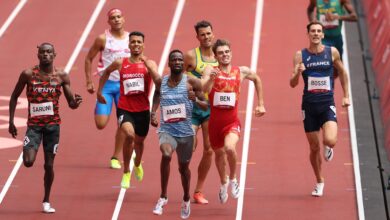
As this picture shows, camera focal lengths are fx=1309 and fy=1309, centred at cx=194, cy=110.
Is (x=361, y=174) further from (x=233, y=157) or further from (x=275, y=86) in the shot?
(x=275, y=86)

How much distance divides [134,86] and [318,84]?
2291 mm

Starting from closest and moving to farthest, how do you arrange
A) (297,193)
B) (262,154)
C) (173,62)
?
(173,62) < (297,193) < (262,154)

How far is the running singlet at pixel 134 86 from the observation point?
52.9ft

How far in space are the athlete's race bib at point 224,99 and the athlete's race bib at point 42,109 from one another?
197cm

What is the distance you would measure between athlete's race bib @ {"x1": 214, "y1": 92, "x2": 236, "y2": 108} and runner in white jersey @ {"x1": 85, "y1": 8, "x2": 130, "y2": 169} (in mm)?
2213

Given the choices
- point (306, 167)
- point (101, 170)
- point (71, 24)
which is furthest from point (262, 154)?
point (71, 24)

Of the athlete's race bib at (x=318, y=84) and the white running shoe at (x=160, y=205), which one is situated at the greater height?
the athlete's race bib at (x=318, y=84)

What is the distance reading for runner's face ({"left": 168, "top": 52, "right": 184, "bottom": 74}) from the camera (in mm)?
15305

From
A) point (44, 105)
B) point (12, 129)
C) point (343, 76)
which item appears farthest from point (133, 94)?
point (343, 76)

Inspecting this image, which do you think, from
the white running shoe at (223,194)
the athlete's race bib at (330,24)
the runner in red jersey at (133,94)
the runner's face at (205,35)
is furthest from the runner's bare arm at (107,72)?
the athlete's race bib at (330,24)

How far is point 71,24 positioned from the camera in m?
24.2

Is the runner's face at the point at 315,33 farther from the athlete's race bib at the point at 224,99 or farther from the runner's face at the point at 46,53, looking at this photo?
the runner's face at the point at 46,53

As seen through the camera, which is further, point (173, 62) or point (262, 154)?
point (262, 154)

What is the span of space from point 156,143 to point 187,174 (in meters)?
3.47
